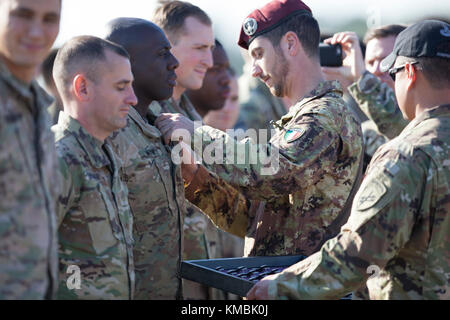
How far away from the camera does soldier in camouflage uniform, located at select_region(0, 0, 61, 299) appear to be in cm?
256

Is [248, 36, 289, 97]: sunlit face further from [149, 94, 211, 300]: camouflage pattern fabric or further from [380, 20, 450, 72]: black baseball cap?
[380, 20, 450, 72]: black baseball cap

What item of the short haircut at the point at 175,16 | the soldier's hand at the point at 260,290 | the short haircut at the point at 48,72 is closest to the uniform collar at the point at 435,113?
the soldier's hand at the point at 260,290

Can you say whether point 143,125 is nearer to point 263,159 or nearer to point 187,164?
point 187,164

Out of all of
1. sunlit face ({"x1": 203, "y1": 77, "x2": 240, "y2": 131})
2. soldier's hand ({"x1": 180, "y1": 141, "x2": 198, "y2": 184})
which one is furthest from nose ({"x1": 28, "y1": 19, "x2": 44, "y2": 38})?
sunlit face ({"x1": 203, "y1": 77, "x2": 240, "y2": 131})

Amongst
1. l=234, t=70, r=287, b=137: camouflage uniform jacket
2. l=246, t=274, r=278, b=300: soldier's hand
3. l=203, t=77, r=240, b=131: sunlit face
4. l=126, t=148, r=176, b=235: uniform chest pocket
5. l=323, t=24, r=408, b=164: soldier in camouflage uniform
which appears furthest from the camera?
l=234, t=70, r=287, b=137: camouflage uniform jacket

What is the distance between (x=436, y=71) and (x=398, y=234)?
2.95ft

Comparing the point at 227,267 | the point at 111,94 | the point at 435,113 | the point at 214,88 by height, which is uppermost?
the point at 111,94

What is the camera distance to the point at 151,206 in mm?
4160

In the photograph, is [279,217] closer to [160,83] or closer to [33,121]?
[160,83]

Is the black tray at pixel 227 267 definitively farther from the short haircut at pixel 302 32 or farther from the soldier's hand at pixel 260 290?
the short haircut at pixel 302 32

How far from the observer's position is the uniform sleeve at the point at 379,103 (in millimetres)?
6148

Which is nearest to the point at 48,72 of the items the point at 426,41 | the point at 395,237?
the point at 426,41

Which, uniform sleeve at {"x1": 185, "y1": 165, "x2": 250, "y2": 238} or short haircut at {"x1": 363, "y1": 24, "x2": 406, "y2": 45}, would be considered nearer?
uniform sleeve at {"x1": 185, "y1": 165, "x2": 250, "y2": 238}

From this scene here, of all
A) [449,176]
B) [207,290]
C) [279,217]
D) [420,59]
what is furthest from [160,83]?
[207,290]
